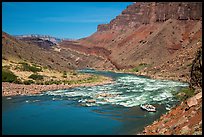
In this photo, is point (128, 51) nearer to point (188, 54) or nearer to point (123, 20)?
point (188, 54)

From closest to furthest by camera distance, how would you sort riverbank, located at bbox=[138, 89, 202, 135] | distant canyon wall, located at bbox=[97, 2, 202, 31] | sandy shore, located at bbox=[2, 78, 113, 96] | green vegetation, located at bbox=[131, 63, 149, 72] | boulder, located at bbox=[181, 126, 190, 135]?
boulder, located at bbox=[181, 126, 190, 135] → riverbank, located at bbox=[138, 89, 202, 135] → sandy shore, located at bbox=[2, 78, 113, 96] → green vegetation, located at bbox=[131, 63, 149, 72] → distant canyon wall, located at bbox=[97, 2, 202, 31]

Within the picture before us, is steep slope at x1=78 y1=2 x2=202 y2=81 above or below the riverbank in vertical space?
above

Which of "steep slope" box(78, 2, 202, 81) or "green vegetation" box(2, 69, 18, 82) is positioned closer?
"green vegetation" box(2, 69, 18, 82)

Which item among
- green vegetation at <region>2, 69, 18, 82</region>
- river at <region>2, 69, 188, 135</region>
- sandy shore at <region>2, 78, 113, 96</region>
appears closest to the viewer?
river at <region>2, 69, 188, 135</region>

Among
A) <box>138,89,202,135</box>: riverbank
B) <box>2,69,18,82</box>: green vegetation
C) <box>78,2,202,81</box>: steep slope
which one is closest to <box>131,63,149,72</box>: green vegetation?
<box>78,2,202,81</box>: steep slope

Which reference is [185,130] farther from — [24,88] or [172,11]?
[172,11]

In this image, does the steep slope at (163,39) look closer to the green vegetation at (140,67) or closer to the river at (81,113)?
the green vegetation at (140,67)

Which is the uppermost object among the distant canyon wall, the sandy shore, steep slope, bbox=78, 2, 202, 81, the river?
the distant canyon wall

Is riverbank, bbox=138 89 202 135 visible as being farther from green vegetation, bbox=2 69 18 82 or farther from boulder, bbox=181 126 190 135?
green vegetation, bbox=2 69 18 82

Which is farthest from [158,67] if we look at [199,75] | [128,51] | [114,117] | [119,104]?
[199,75]
